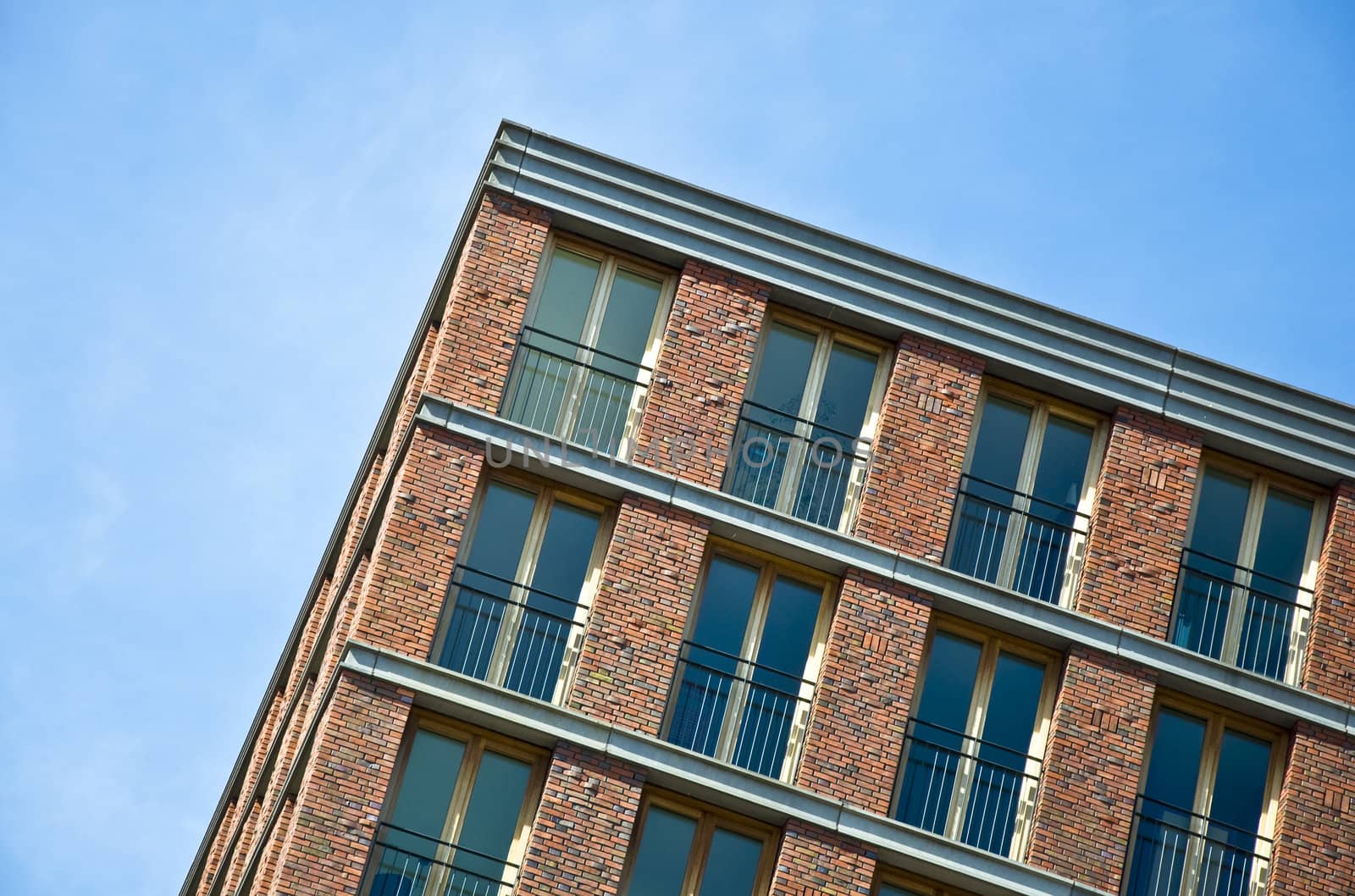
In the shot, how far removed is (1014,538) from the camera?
27688 mm

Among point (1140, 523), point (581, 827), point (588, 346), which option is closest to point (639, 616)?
point (581, 827)

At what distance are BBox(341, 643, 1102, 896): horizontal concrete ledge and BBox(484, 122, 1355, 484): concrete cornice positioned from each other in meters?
7.04

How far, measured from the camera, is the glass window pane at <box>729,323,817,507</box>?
2731 centimetres

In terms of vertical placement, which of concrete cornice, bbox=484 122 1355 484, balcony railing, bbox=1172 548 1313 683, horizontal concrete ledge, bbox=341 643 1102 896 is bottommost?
horizontal concrete ledge, bbox=341 643 1102 896

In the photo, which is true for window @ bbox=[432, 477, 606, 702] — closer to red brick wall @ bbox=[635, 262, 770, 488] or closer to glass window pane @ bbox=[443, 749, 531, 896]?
glass window pane @ bbox=[443, 749, 531, 896]

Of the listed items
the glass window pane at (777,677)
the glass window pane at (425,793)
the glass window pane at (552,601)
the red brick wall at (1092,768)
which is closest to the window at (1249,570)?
the red brick wall at (1092,768)

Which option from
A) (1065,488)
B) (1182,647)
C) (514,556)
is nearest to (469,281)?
(514,556)

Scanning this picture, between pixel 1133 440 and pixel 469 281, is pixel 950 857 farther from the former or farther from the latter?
pixel 469 281

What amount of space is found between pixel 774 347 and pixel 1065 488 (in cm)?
474

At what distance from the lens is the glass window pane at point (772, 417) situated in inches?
1075

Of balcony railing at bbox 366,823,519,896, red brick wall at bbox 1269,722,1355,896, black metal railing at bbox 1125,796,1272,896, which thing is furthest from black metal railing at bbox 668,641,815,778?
red brick wall at bbox 1269,722,1355,896

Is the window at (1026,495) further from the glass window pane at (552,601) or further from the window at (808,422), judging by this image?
the glass window pane at (552,601)

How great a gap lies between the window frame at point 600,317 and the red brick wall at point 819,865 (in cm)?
582

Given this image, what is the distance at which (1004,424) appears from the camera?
93.1 feet
